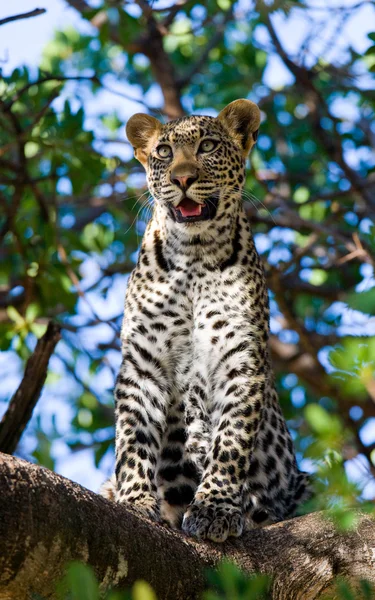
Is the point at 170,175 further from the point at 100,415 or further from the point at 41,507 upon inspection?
the point at 100,415

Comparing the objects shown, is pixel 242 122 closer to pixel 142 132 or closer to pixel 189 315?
pixel 142 132

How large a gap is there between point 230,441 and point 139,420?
623 mm

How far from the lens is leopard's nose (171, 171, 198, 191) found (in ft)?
22.8

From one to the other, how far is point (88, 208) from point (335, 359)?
10.3 meters

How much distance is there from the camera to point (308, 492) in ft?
24.5

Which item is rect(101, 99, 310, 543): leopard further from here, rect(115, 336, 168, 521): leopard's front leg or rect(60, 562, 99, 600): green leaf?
rect(60, 562, 99, 600): green leaf

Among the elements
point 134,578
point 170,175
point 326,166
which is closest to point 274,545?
point 134,578

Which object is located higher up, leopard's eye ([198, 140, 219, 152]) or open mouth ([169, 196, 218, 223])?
leopard's eye ([198, 140, 219, 152])

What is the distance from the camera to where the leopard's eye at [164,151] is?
746 centimetres

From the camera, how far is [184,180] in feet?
22.8

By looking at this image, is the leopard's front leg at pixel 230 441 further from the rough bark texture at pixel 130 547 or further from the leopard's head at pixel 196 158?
the leopard's head at pixel 196 158

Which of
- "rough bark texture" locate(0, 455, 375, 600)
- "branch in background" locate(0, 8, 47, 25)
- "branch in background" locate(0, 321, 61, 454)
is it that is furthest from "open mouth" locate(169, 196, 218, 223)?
"rough bark texture" locate(0, 455, 375, 600)

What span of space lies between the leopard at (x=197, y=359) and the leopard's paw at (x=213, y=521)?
143 millimetres

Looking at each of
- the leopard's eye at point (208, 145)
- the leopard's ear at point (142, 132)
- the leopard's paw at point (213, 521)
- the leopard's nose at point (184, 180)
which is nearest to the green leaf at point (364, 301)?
the leopard's paw at point (213, 521)
